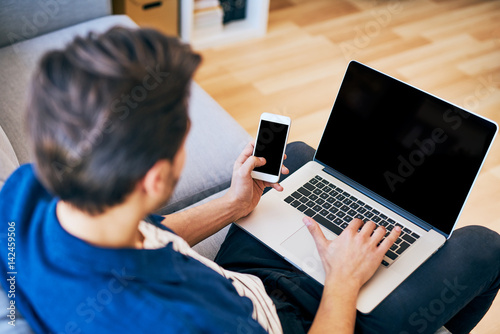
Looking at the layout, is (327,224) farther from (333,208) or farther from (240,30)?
(240,30)

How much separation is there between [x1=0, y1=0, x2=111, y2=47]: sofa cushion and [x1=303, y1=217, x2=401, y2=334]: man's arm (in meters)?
1.31

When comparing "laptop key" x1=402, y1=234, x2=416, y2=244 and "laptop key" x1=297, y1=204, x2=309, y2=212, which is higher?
"laptop key" x1=402, y1=234, x2=416, y2=244

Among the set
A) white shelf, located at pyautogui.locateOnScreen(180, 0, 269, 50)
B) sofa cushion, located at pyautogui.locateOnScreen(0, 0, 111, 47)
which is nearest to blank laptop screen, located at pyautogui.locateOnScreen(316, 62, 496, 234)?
sofa cushion, located at pyautogui.locateOnScreen(0, 0, 111, 47)

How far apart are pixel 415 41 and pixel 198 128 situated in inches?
68.1

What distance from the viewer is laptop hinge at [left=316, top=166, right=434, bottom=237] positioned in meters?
1.15

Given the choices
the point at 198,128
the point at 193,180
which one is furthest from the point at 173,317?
the point at 198,128

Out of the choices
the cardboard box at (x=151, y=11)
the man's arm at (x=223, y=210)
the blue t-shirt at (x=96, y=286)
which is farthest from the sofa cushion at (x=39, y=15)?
the blue t-shirt at (x=96, y=286)

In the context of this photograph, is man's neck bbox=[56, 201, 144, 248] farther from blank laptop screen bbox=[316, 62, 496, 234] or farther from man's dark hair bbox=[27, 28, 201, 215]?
blank laptop screen bbox=[316, 62, 496, 234]

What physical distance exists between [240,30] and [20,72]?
138 centimetres

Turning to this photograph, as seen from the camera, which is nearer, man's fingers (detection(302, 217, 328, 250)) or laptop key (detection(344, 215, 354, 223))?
man's fingers (detection(302, 217, 328, 250))

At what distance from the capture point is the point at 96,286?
654 mm

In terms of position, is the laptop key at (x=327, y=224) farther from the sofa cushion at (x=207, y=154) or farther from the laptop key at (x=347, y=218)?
the sofa cushion at (x=207, y=154)

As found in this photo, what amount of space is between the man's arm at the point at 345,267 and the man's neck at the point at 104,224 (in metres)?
0.41

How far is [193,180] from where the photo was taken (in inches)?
56.7
